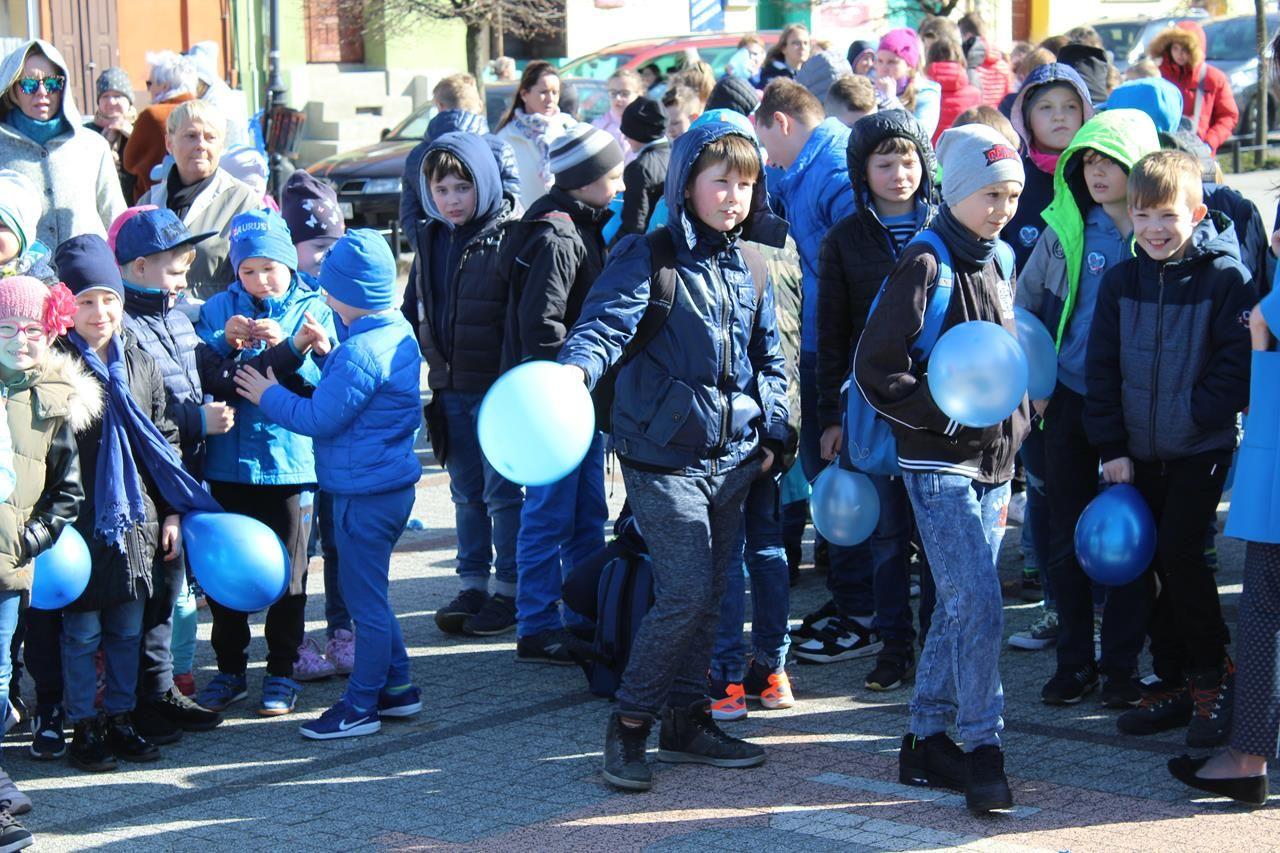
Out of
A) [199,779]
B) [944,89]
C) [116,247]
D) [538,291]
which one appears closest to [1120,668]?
[538,291]

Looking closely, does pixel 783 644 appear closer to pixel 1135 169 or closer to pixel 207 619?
pixel 1135 169

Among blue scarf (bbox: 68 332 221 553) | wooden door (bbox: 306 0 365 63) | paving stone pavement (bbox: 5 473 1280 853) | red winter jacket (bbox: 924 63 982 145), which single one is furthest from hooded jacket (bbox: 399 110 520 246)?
wooden door (bbox: 306 0 365 63)

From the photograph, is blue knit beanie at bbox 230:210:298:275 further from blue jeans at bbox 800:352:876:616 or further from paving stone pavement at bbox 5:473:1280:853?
blue jeans at bbox 800:352:876:616

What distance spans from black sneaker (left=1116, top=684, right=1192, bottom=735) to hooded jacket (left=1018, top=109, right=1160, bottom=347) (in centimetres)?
130

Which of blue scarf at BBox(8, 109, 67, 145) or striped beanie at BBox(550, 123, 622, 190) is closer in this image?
striped beanie at BBox(550, 123, 622, 190)

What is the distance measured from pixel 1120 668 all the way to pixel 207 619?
3850mm

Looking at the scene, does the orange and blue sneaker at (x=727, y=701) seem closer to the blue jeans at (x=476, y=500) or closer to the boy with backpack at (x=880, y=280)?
the boy with backpack at (x=880, y=280)

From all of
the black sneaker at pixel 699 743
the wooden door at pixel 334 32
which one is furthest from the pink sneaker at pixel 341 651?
the wooden door at pixel 334 32

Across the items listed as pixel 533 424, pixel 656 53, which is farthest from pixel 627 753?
pixel 656 53

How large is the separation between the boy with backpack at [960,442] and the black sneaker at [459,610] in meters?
2.61

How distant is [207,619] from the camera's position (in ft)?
24.8

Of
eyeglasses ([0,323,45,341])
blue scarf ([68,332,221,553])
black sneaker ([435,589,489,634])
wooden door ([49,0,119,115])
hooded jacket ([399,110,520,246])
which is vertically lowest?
black sneaker ([435,589,489,634])

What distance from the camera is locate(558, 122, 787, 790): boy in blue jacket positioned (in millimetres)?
5301

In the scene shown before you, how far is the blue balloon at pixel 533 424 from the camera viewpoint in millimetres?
4500
